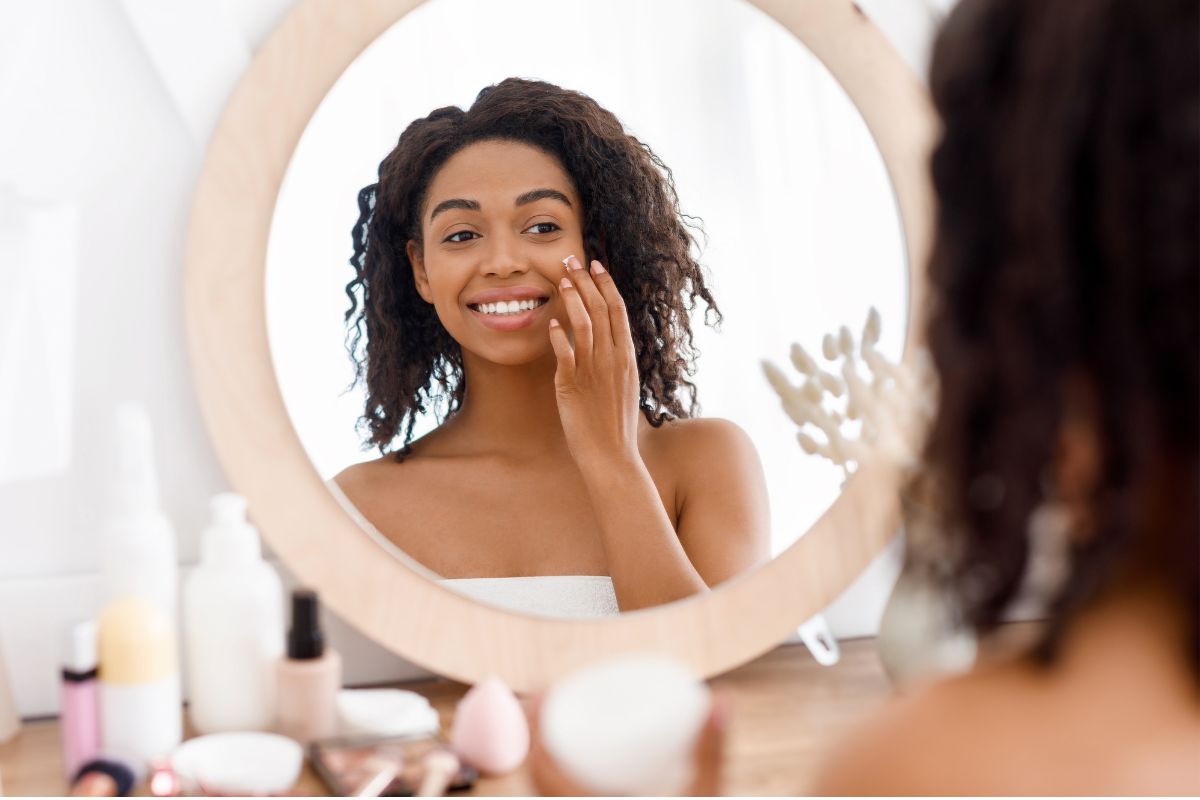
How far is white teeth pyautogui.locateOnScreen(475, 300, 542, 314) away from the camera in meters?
0.75

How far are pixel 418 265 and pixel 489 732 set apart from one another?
304 millimetres

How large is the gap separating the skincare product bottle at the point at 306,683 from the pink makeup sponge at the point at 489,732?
81mm

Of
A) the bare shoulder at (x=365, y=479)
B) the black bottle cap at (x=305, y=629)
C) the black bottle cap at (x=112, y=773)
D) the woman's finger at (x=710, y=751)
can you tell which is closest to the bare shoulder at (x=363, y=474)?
the bare shoulder at (x=365, y=479)

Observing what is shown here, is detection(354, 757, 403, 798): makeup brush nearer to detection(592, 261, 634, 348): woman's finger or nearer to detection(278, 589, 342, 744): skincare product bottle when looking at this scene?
detection(278, 589, 342, 744): skincare product bottle

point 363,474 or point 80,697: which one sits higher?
point 363,474

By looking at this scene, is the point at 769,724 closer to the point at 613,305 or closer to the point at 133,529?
the point at 613,305

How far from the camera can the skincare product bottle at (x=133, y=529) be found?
0.67 metres

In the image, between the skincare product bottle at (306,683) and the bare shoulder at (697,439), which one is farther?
the bare shoulder at (697,439)

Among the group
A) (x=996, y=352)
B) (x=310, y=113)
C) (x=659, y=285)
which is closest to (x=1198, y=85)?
(x=996, y=352)

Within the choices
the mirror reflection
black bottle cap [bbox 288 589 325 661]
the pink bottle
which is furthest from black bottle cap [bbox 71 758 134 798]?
the mirror reflection

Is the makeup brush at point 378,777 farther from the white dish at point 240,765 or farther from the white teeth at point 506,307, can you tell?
the white teeth at point 506,307

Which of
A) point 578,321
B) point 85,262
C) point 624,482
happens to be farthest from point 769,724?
Answer: point 85,262

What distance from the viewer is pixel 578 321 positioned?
2.50ft

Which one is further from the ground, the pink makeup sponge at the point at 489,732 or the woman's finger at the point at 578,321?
the woman's finger at the point at 578,321
